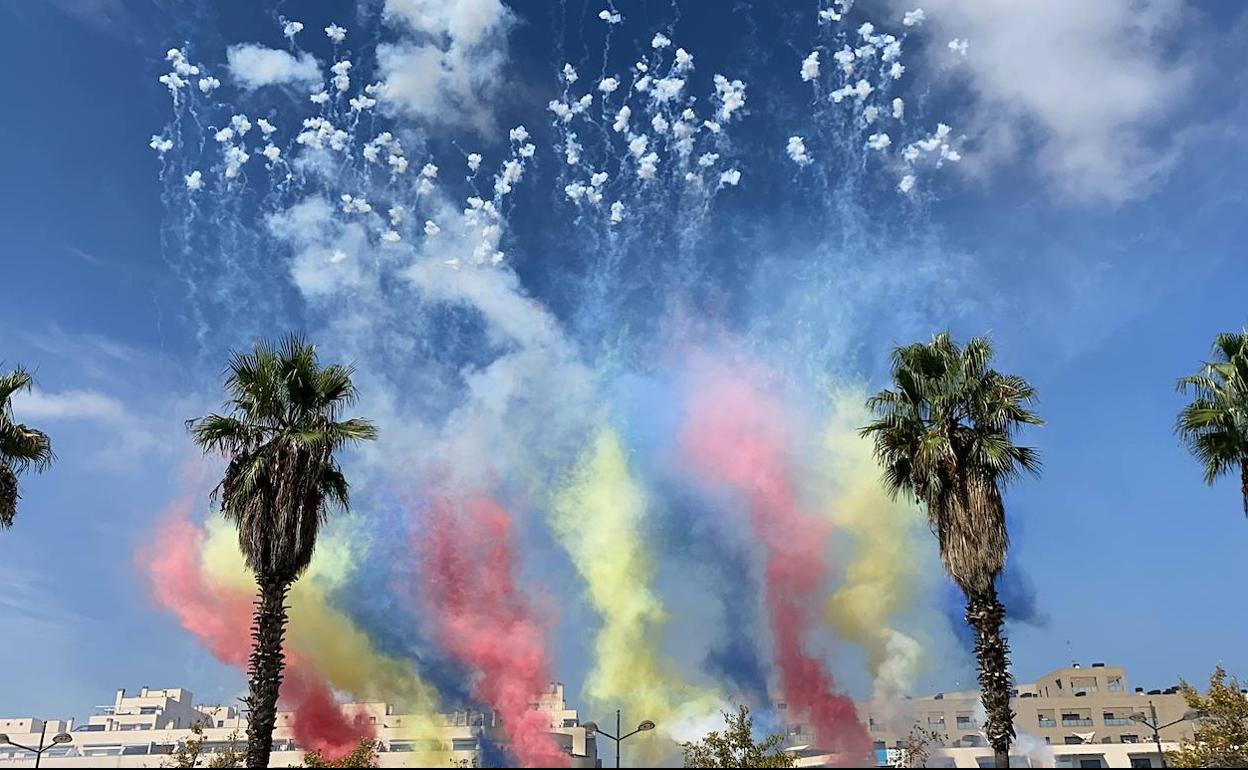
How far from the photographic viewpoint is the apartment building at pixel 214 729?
132875 millimetres

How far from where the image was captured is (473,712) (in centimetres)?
14488

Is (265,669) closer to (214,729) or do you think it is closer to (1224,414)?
(1224,414)

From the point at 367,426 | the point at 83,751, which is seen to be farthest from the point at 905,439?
the point at 83,751

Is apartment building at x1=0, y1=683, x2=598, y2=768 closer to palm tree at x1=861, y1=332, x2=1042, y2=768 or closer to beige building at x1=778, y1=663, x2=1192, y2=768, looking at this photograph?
beige building at x1=778, y1=663, x2=1192, y2=768

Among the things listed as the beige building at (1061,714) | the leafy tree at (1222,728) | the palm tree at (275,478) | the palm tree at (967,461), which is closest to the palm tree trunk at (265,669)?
the palm tree at (275,478)

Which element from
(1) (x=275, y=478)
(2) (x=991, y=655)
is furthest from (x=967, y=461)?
(1) (x=275, y=478)

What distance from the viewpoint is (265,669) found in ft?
87.3

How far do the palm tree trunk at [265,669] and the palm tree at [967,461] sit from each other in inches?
746

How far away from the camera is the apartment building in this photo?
133 metres

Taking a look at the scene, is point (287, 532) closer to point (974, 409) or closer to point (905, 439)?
point (905, 439)

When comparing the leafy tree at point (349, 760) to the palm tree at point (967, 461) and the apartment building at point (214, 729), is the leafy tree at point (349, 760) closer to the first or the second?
the palm tree at point (967, 461)

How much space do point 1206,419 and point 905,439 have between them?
9.16 m

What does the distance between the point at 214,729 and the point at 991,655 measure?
148m

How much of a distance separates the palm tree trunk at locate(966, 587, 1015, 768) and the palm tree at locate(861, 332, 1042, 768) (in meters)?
0.03
